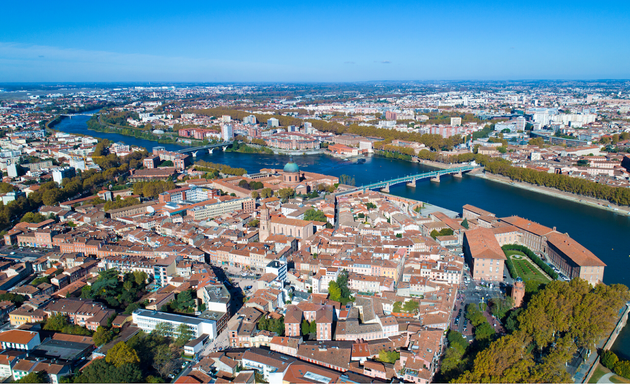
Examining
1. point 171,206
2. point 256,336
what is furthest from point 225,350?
point 171,206

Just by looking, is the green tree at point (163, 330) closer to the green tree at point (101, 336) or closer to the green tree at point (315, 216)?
the green tree at point (101, 336)

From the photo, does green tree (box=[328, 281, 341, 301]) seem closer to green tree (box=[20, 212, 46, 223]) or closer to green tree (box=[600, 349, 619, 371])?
green tree (box=[600, 349, 619, 371])

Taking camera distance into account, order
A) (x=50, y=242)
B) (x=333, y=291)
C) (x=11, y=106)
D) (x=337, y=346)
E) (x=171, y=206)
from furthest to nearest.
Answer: (x=11, y=106) < (x=171, y=206) < (x=50, y=242) < (x=333, y=291) < (x=337, y=346)

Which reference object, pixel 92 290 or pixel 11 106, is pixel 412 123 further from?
pixel 11 106

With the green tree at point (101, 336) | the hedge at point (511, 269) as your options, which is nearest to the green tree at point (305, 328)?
the green tree at point (101, 336)

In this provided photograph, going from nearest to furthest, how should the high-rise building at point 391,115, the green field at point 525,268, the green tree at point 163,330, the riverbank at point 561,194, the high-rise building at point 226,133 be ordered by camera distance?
the green tree at point 163,330 < the green field at point 525,268 < the riverbank at point 561,194 < the high-rise building at point 226,133 < the high-rise building at point 391,115

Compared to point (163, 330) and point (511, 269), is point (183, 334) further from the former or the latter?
point (511, 269)
